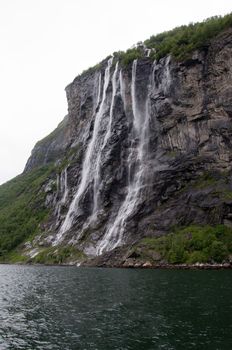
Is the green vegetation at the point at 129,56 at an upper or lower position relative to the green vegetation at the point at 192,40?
upper

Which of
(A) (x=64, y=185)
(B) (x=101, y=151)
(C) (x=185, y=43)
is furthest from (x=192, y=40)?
(A) (x=64, y=185)

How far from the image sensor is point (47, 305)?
3859 centimetres

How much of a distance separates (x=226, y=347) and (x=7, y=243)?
110737 mm

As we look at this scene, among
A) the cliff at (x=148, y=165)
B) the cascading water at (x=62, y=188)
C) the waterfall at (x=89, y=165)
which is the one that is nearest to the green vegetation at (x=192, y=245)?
the cliff at (x=148, y=165)

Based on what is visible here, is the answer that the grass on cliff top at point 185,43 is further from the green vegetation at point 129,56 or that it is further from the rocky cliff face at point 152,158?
the rocky cliff face at point 152,158

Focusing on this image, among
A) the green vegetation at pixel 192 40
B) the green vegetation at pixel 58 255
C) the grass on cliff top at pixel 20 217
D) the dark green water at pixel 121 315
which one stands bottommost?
the dark green water at pixel 121 315

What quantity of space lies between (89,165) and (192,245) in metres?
44.8

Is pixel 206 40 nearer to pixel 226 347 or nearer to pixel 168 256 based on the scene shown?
pixel 168 256

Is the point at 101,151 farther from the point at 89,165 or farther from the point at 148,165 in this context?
the point at 148,165

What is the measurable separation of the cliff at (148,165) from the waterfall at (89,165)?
1.26 feet

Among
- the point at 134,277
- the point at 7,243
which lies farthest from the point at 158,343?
the point at 7,243

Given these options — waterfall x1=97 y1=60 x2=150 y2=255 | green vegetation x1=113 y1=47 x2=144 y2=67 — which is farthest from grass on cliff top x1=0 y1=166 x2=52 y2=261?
green vegetation x1=113 y1=47 x2=144 y2=67

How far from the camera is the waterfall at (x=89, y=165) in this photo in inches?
4123

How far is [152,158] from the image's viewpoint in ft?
304
